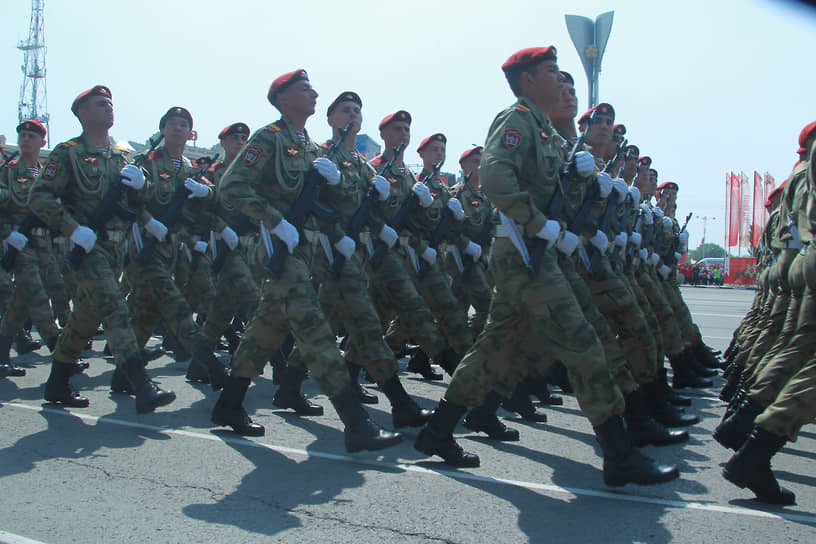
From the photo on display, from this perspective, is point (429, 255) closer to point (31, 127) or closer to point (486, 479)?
point (486, 479)

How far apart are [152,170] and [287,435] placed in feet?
10.5

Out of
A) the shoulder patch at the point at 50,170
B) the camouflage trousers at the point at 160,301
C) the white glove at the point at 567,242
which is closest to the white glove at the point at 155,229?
the camouflage trousers at the point at 160,301

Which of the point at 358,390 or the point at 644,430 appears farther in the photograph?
the point at 358,390

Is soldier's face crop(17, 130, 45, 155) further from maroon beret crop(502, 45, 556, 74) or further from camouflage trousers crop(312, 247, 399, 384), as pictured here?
maroon beret crop(502, 45, 556, 74)

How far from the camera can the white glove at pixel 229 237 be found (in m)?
6.44

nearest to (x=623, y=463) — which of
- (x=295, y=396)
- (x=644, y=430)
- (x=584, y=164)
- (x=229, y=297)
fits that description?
(x=644, y=430)

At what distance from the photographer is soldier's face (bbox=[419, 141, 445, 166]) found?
763 cm

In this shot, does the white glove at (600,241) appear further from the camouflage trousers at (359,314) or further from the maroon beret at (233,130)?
the maroon beret at (233,130)

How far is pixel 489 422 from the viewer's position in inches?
183

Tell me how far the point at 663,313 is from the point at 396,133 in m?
2.87

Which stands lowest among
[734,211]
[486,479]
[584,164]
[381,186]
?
[486,479]

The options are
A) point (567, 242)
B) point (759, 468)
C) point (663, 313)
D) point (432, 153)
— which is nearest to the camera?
point (759, 468)

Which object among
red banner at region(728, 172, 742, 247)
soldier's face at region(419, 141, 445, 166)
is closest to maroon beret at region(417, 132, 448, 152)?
soldier's face at region(419, 141, 445, 166)

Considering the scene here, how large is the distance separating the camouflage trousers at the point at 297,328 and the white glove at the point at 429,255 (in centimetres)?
185
